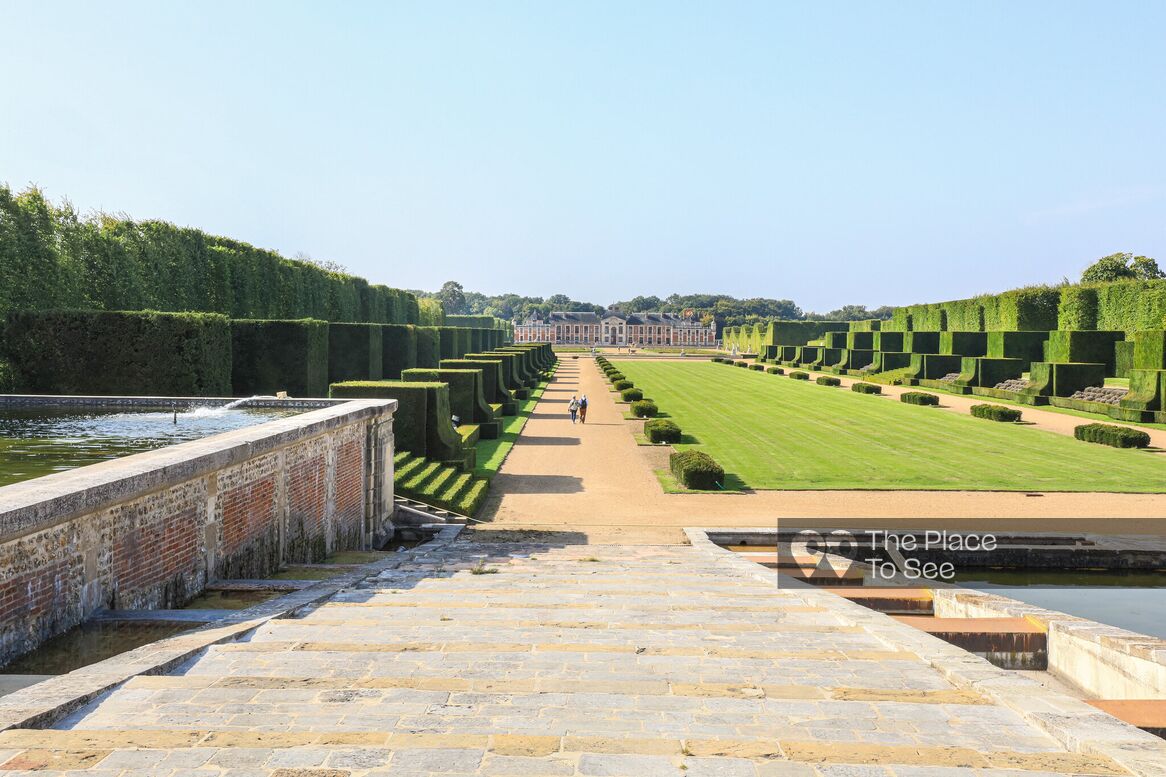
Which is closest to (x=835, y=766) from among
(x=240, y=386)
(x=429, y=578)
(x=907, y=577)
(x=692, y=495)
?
(x=429, y=578)

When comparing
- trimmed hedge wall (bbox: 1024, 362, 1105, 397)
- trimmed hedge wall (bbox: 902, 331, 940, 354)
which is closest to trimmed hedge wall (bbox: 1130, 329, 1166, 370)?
trimmed hedge wall (bbox: 1024, 362, 1105, 397)

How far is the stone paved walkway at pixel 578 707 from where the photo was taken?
4.04 metres

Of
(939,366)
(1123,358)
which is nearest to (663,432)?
(1123,358)

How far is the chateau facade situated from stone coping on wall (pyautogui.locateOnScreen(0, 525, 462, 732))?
185718 mm

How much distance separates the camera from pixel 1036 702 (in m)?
→ 5.01

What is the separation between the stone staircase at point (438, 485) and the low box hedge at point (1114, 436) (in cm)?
1830

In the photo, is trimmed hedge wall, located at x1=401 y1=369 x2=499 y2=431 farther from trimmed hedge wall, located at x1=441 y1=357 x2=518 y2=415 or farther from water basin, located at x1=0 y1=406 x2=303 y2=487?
water basin, located at x1=0 y1=406 x2=303 y2=487

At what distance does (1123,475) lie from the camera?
20.6m

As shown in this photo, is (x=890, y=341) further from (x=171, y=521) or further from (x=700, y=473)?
(x=171, y=521)

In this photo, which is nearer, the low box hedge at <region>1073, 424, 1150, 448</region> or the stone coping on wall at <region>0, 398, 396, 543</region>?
the stone coping on wall at <region>0, 398, 396, 543</region>

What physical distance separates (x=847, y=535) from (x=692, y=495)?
4.57 m

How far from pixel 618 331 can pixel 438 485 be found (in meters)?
176

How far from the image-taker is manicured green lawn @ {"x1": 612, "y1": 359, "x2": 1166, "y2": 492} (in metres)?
19.7

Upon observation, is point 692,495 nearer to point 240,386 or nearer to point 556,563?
point 556,563
